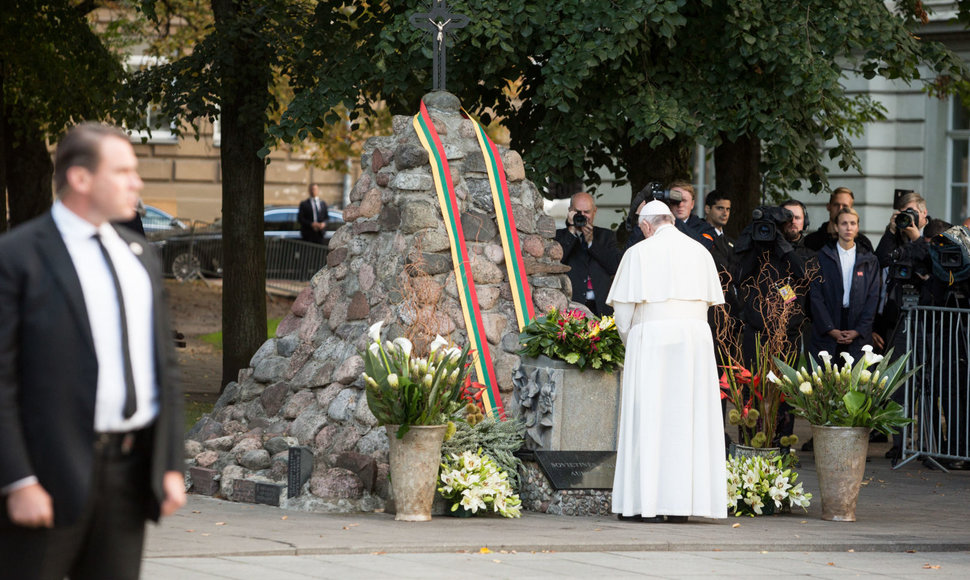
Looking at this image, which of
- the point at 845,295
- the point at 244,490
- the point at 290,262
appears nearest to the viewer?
the point at 244,490

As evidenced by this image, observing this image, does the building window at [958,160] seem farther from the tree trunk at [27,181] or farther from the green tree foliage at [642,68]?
the tree trunk at [27,181]

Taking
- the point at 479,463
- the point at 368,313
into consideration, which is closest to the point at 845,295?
the point at 368,313

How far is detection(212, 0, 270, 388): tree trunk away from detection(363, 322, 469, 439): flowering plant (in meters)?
6.56

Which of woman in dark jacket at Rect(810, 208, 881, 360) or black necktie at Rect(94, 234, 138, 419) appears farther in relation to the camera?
woman in dark jacket at Rect(810, 208, 881, 360)

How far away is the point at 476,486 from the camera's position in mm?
8906

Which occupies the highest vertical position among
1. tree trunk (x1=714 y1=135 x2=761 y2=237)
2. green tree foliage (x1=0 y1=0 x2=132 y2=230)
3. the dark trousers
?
green tree foliage (x1=0 y1=0 x2=132 y2=230)

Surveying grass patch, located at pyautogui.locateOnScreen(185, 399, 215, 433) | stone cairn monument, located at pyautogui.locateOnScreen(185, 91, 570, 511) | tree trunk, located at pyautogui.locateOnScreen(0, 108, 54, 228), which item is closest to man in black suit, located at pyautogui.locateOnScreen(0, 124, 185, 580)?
stone cairn monument, located at pyautogui.locateOnScreen(185, 91, 570, 511)

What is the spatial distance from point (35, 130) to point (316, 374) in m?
9.87

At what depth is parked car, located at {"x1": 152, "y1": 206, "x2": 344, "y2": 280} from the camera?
94.1 ft

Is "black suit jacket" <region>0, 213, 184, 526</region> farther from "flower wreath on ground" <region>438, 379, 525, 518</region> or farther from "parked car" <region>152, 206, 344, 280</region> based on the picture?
"parked car" <region>152, 206, 344, 280</region>

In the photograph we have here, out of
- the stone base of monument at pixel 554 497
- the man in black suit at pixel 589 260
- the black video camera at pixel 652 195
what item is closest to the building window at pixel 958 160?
the man in black suit at pixel 589 260

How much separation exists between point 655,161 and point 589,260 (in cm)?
328

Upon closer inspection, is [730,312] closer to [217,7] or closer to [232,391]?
[232,391]

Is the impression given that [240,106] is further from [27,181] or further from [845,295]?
[845,295]
